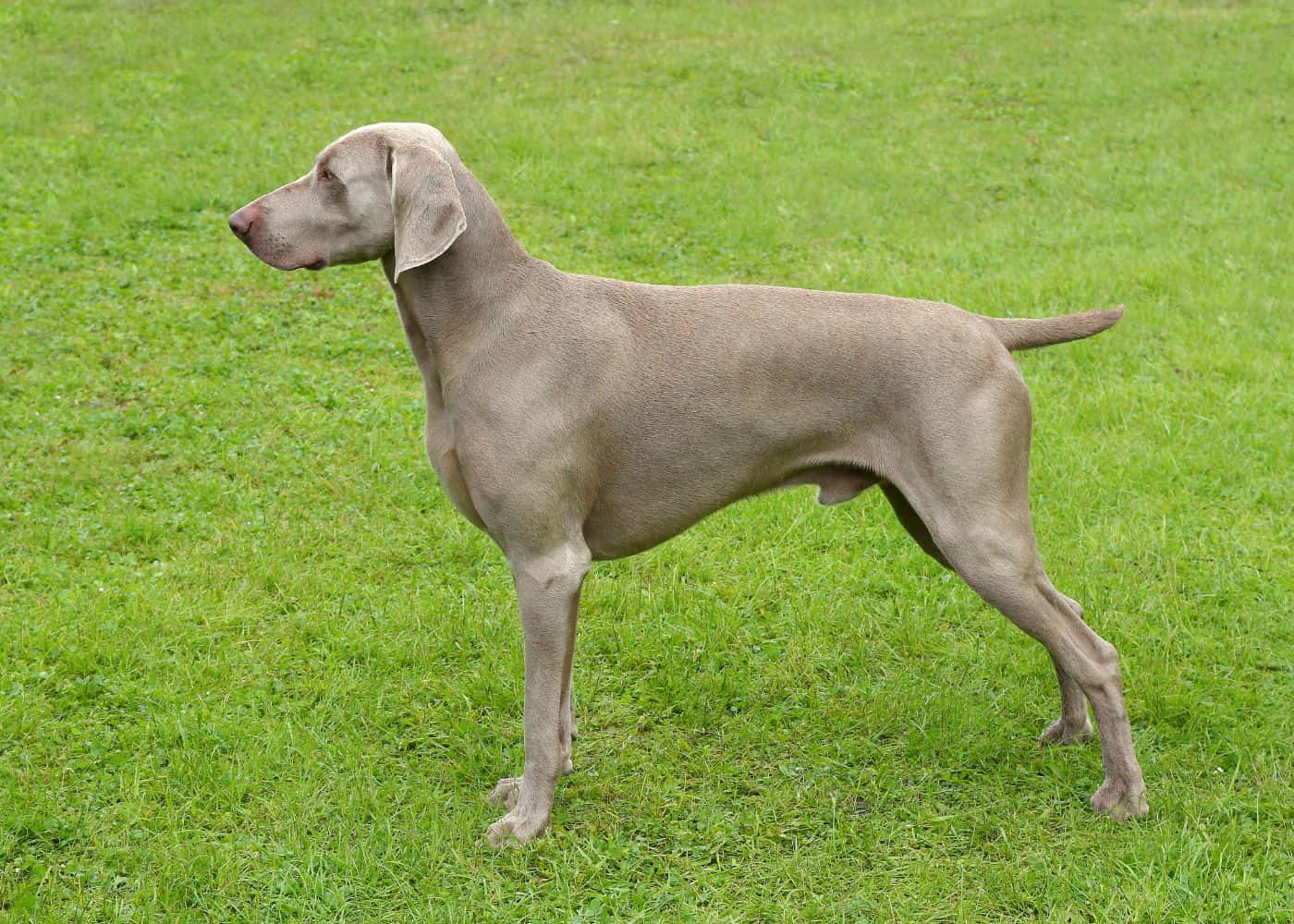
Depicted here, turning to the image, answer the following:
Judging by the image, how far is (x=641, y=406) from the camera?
12.8ft

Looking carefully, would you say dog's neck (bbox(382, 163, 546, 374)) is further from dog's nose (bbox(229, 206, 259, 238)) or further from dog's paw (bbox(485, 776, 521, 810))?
dog's paw (bbox(485, 776, 521, 810))

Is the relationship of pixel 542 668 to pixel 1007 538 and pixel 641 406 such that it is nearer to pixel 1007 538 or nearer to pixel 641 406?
pixel 641 406

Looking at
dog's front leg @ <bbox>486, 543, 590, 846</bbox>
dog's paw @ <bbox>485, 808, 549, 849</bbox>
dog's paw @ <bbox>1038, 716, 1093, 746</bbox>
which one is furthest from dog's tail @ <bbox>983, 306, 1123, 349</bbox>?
dog's paw @ <bbox>485, 808, 549, 849</bbox>

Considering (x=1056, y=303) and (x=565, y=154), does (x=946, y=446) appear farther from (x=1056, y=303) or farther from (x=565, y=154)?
(x=565, y=154)

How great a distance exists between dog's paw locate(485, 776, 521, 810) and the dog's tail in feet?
6.90

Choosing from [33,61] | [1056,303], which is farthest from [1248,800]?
[33,61]

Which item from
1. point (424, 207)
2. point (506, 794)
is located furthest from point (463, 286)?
point (506, 794)

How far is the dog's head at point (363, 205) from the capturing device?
11.9 ft

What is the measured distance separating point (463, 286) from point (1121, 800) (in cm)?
259

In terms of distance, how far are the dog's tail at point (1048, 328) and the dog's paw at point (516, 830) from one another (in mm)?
2084

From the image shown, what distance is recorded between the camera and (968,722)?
452cm

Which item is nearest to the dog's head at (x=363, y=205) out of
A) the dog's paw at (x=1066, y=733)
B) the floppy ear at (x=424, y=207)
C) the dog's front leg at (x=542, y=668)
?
the floppy ear at (x=424, y=207)

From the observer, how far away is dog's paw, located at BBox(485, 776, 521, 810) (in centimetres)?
414

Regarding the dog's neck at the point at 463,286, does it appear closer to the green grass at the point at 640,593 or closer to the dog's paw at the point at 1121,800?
the green grass at the point at 640,593
